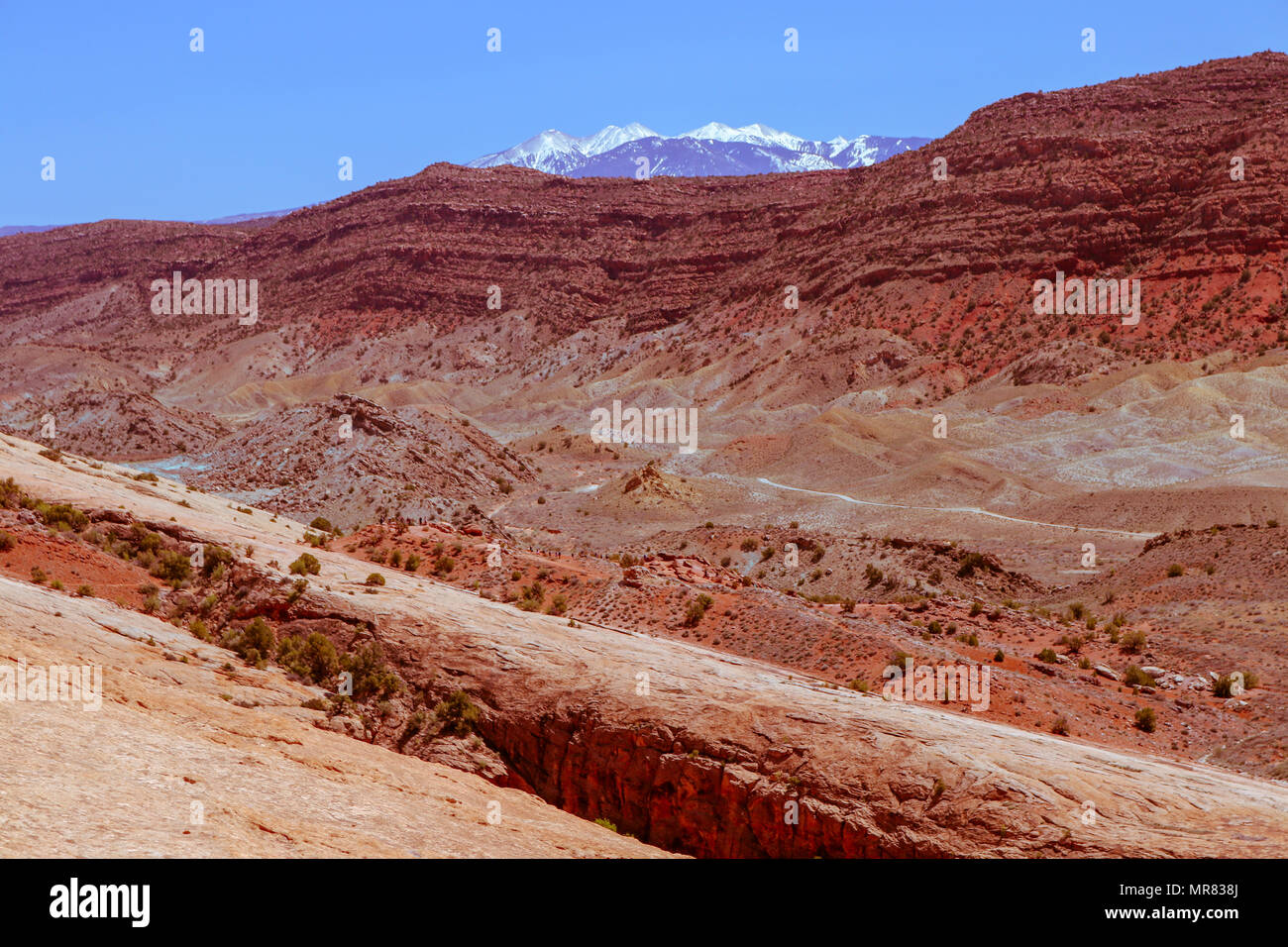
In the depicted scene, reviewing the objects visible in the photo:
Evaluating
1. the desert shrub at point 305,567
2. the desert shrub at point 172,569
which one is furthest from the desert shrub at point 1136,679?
the desert shrub at point 172,569

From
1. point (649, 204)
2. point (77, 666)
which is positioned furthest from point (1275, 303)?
point (77, 666)

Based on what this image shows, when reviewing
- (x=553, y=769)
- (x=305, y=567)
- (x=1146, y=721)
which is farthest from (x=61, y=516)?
(x=1146, y=721)

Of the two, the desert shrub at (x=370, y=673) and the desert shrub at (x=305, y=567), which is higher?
the desert shrub at (x=305, y=567)

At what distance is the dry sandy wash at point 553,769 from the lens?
8797 mm

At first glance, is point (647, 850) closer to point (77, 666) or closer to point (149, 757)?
point (149, 757)

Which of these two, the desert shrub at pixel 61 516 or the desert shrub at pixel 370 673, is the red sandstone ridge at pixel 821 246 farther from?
the desert shrub at pixel 61 516

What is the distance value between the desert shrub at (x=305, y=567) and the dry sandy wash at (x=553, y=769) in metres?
1.30

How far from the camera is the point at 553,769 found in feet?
44.0

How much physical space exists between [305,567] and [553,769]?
5.76 m

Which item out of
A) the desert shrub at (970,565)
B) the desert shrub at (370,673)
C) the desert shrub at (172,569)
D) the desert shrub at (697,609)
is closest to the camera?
the desert shrub at (370,673)

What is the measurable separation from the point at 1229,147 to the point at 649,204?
5872cm

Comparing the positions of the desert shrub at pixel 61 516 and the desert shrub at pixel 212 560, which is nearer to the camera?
the desert shrub at pixel 212 560

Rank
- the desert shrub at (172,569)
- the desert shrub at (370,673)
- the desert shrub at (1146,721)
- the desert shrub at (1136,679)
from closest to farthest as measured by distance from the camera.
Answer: the desert shrub at (370,673)
the desert shrub at (172,569)
the desert shrub at (1146,721)
the desert shrub at (1136,679)

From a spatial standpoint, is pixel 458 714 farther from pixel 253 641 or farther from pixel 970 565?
pixel 970 565
